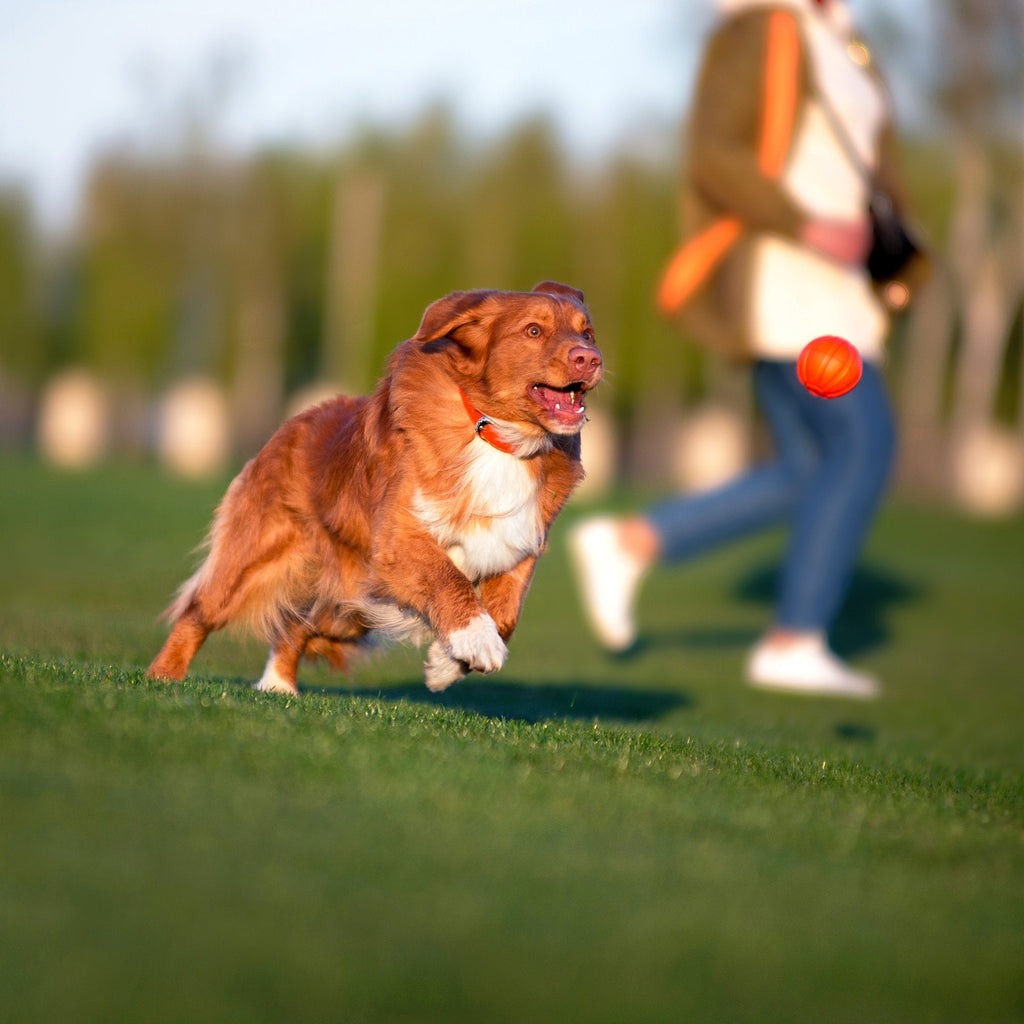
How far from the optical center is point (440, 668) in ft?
16.1

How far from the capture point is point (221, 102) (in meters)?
41.4

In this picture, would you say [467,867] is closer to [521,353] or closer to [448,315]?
[521,353]

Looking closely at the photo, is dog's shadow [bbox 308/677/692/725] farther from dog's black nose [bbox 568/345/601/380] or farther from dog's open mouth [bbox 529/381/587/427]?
dog's black nose [bbox 568/345/601/380]

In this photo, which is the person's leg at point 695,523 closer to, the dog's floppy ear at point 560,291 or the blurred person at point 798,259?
the blurred person at point 798,259

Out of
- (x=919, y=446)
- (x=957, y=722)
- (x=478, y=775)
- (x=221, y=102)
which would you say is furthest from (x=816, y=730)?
(x=221, y=102)

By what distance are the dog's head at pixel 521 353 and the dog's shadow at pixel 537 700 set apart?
1.01m

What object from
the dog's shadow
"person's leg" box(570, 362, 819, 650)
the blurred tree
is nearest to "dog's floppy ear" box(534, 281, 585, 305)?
the dog's shadow

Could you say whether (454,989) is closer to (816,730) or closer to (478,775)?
(478,775)

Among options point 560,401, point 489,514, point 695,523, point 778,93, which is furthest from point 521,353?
point 695,523

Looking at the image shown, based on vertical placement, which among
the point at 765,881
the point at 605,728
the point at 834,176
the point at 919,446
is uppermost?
the point at 834,176

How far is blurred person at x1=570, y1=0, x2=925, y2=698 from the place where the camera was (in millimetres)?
7570

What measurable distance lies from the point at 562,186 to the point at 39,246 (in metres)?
15.7

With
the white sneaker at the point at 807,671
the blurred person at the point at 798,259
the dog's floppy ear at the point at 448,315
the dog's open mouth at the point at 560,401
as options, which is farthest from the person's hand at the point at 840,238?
the dog's open mouth at the point at 560,401

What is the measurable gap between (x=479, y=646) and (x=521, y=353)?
0.95m
